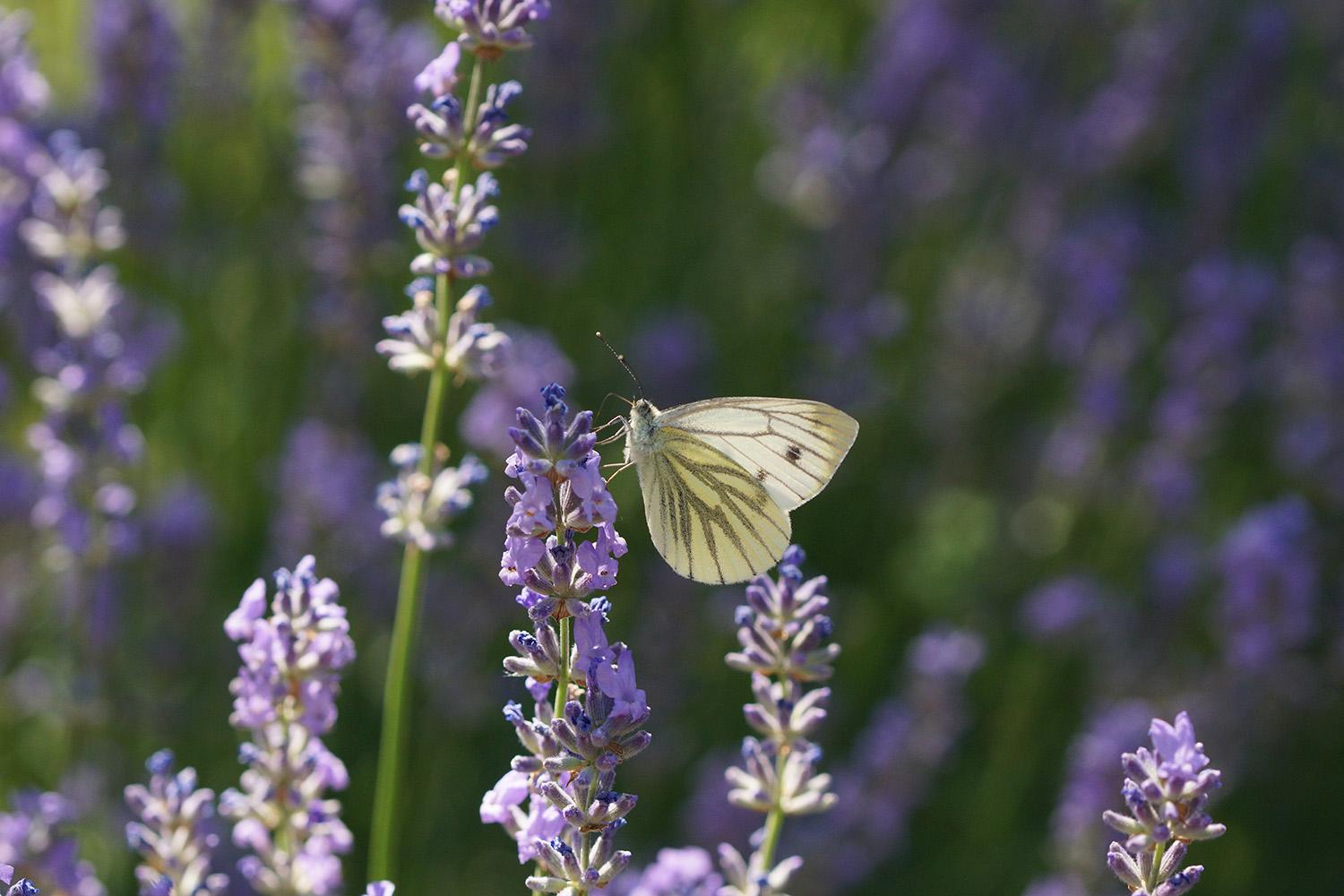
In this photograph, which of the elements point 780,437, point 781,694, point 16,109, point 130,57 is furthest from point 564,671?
point 130,57

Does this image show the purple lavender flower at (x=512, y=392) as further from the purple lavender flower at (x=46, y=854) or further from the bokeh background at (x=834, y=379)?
the purple lavender flower at (x=46, y=854)

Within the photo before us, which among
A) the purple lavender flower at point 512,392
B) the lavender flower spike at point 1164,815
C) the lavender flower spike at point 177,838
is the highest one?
the purple lavender flower at point 512,392

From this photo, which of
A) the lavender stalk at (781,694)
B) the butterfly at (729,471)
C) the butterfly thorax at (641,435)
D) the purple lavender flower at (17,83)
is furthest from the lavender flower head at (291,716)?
the purple lavender flower at (17,83)

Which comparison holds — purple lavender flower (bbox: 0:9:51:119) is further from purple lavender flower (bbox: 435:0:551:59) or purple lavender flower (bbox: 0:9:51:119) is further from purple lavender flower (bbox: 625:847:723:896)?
purple lavender flower (bbox: 625:847:723:896)

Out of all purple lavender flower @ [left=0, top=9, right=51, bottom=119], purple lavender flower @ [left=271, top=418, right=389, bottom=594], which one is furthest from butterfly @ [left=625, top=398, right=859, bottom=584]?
purple lavender flower @ [left=271, top=418, right=389, bottom=594]

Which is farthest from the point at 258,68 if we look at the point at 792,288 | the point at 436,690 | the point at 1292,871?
the point at 1292,871

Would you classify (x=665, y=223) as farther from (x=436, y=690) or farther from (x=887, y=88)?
(x=436, y=690)
